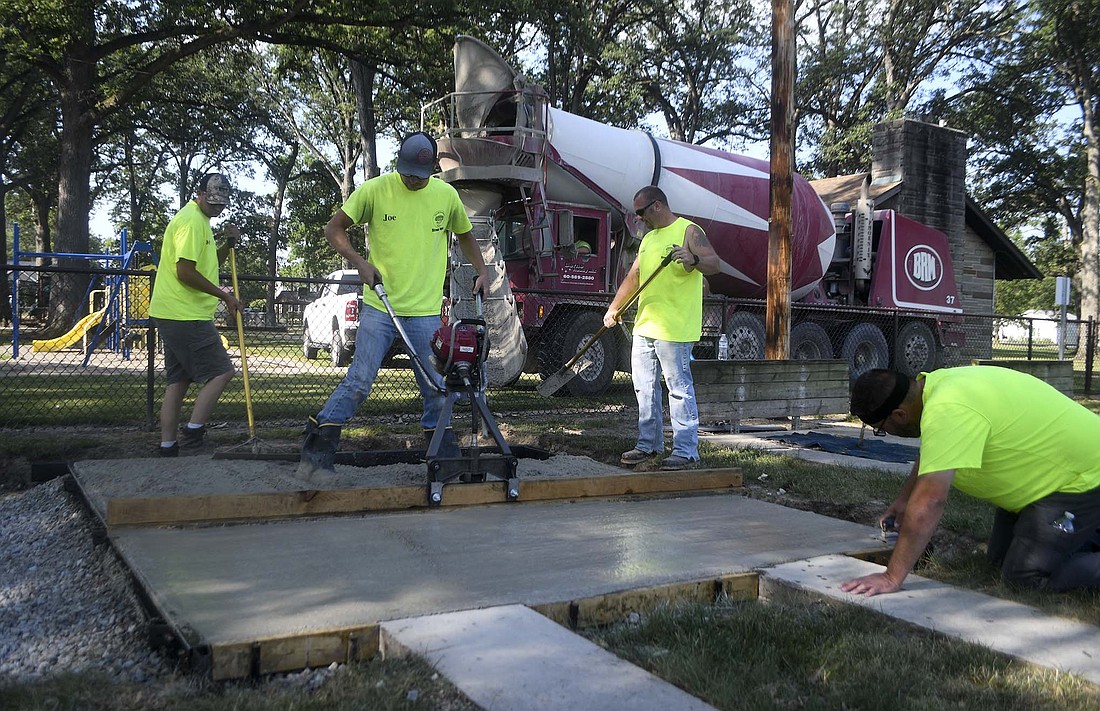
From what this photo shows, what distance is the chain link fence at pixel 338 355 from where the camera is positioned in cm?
816

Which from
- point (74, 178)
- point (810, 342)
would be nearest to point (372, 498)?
point (810, 342)

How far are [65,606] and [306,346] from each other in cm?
996

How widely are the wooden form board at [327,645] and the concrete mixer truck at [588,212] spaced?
6.25 m

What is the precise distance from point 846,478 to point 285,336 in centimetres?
769

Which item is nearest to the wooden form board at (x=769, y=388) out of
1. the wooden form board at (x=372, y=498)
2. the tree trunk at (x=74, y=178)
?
the wooden form board at (x=372, y=498)

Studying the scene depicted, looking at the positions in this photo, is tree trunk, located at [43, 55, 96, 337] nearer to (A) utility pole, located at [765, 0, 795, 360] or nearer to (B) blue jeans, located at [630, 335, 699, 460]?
(A) utility pole, located at [765, 0, 795, 360]

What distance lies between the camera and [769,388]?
27.5ft

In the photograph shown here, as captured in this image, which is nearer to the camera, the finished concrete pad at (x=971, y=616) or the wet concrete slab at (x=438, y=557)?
the finished concrete pad at (x=971, y=616)

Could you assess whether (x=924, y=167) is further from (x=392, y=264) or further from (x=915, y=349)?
(x=392, y=264)

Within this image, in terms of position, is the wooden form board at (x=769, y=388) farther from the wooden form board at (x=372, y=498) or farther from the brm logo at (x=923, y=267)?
the brm logo at (x=923, y=267)

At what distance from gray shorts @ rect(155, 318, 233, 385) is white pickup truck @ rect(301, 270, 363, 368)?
7253 mm

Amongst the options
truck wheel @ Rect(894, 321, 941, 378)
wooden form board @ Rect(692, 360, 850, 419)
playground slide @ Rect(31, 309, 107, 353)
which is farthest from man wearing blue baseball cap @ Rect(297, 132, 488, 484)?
truck wheel @ Rect(894, 321, 941, 378)

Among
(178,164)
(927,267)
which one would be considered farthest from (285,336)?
(178,164)

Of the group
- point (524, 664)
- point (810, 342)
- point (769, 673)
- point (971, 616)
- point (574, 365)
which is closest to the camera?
point (524, 664)
